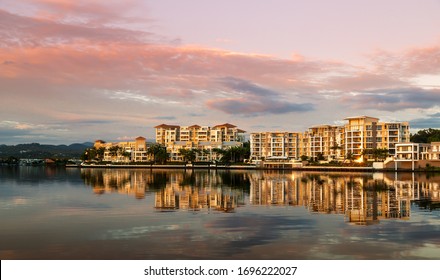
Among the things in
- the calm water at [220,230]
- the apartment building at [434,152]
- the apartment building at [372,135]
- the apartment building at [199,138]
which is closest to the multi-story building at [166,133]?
the apartment building at [199,138]

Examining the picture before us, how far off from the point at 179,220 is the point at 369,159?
84469 millimetres

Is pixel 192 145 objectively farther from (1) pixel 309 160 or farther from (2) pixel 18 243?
(2) pixel 18 243

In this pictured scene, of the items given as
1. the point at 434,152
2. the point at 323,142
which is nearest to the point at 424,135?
the point at 323,142

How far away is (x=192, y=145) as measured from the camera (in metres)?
140

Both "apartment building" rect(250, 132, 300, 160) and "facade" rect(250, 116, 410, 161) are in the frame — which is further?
"apartment building" rect(250, 132, 300, 160)

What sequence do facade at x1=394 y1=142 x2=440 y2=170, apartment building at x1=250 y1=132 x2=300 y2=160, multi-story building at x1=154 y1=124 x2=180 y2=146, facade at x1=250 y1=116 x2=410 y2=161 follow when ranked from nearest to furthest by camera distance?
facade at x1=394 y1=142 x2=440 y2=170 → facade at x1=250 y1=116 x2=410 y2=161 → apartment building at x1=250 y1=132 x2=300 y2=160 → multi-story building at x1=154 y1=124 x2=180 y2=146

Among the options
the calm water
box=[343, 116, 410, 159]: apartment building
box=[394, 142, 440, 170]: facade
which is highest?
box=[343, 116, 410, 159]: apartment building

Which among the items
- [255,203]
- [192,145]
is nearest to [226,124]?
[192,145]

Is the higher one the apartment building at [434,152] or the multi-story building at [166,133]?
the multi-story building at [166,133]

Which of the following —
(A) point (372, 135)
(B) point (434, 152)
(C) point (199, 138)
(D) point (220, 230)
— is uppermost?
(C) point (199, 138)

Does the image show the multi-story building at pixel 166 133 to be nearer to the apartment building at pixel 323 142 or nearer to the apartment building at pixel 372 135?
the apartment building at pixel 323 142

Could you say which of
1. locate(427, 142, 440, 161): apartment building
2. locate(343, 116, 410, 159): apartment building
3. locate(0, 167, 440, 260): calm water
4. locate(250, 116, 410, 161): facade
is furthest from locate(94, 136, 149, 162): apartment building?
locate(0, 167, 440, 260): calm water

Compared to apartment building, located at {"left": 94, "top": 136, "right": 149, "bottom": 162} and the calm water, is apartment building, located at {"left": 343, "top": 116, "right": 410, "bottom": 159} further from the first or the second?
the calm water

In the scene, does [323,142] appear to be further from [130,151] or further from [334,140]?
[130,151]
